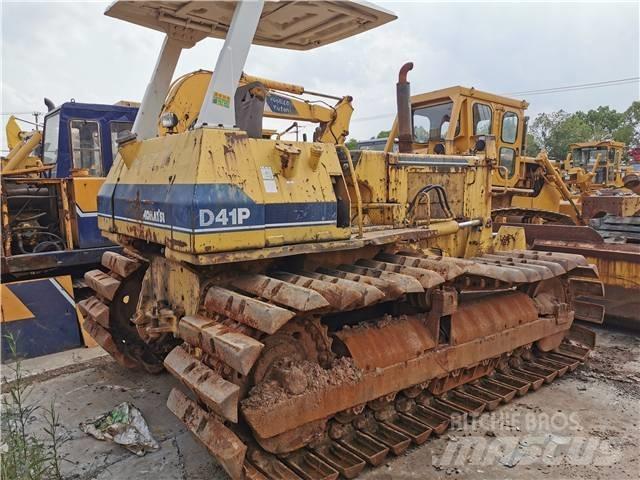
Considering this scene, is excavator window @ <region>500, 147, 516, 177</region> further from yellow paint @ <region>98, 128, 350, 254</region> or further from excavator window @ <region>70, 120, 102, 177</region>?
excavator window @ <region>70, 120, 102, 177</region>

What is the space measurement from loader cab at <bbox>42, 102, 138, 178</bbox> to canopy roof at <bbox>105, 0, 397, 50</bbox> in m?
3.75

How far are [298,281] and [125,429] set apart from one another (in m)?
1.76

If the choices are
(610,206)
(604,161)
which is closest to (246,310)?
(610,206)

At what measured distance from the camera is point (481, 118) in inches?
315

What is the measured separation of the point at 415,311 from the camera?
4180 millimetres

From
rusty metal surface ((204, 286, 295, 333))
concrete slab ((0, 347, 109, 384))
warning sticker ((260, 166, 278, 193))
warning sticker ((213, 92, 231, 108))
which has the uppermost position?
warning sticker ((213, 92, 231, 108))

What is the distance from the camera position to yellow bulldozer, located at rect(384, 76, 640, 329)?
19.9ft

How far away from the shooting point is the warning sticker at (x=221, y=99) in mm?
3125

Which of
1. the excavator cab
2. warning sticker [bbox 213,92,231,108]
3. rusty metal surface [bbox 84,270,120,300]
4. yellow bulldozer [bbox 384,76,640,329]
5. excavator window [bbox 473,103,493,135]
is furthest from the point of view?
excavator window [bbox 473,103,493,135]

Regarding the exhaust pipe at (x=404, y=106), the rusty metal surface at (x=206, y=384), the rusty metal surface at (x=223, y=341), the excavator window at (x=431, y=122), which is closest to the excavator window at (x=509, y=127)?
the excavator window at (x=431, y=122)

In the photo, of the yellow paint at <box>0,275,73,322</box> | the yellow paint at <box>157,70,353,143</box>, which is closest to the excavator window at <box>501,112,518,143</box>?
the yellow paint at <box>157,70,353,143</box>

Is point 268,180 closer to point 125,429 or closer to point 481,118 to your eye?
point 125,429

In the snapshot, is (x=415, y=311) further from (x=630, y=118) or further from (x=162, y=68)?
(x=630, y=118)

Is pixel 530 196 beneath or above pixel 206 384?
above
